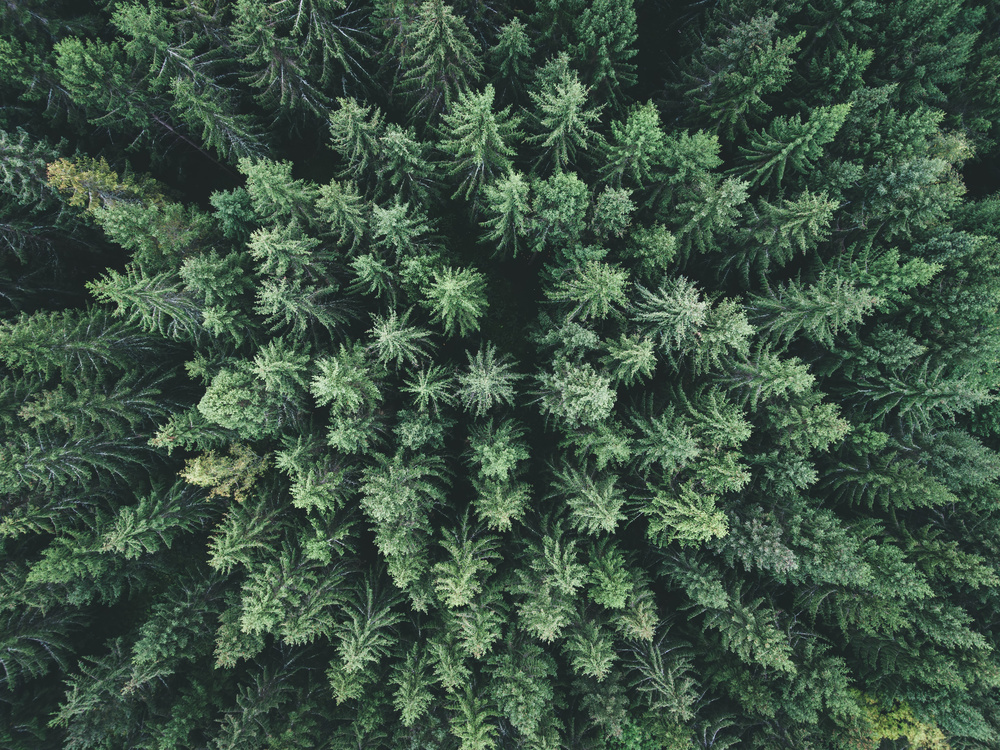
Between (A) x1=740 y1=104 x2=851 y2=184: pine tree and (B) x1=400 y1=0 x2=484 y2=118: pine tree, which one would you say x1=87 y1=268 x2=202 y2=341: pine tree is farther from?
(A) x1=740 y1=104 x2=851 y2=184: pine tree

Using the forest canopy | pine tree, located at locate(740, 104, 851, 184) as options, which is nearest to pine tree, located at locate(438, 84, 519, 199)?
the forest canopy

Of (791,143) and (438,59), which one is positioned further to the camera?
(791,143)

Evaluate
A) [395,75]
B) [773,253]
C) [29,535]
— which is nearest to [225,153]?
[395,75]

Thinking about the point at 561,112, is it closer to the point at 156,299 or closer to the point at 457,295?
the point at 457,295

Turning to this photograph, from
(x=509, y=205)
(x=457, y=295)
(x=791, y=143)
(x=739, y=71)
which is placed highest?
(x=739, y=71)

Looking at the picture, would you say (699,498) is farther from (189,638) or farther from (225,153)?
(225,153)

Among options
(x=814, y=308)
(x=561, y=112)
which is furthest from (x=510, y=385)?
(x=814, y=308)

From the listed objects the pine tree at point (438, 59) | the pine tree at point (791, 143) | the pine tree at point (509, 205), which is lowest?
the pine tree at point (509, 205)

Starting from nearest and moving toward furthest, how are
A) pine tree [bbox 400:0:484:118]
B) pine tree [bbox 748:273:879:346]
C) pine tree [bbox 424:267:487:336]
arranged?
1. pine tree [bbox 400:0:484:118]
2. pine tree [bbox 424:267:487:336]
3. pine tree [bbox 748:273:879:346]

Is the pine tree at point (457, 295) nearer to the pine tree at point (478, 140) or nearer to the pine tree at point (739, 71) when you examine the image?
the pine tree at point (478, 140)

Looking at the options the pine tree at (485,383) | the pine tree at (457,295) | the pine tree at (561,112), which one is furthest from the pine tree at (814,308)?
the pine tree at (457,295)
